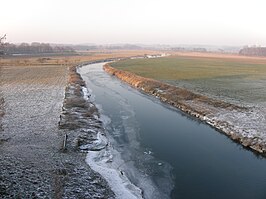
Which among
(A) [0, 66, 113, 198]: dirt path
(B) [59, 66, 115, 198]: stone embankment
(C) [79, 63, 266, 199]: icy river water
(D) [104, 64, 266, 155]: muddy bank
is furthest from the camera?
(D) [104, 64, 266, 155]: muddy bank

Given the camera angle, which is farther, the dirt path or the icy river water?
the icy river water

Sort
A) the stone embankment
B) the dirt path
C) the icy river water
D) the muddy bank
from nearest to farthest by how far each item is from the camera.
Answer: the dirt path → the stone embankment → the icy river water → the muddy bank

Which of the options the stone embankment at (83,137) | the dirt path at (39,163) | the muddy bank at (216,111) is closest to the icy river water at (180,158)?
the muddy bank at (216,111)

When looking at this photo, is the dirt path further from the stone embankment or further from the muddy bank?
the muddy bank

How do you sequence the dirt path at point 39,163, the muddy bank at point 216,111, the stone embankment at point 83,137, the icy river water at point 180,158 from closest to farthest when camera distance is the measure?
the dirt path at point 39,163 < the stone embankment at point 83,137 < the icy river water at point 180,158 < the muddy bank at point 216,111

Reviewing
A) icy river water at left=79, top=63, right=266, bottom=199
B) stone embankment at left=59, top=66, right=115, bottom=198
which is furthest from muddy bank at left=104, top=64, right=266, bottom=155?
stone embankment at left=59, top=66, right=115, bottom=198

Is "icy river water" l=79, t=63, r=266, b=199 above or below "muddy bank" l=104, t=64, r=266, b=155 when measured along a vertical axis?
below

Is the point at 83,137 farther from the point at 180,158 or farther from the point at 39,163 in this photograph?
the point at 180,158

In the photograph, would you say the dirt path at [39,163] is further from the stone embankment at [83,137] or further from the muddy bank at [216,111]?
the muddy bank at [216,111]
